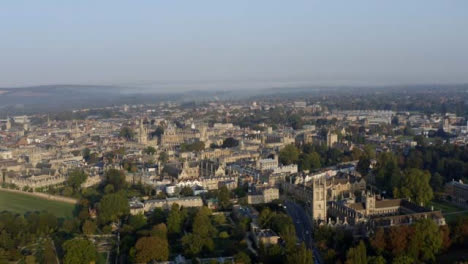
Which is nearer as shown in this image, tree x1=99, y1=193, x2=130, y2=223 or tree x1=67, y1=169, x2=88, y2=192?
tree x1=99, y1=193, x2=130, y2=223

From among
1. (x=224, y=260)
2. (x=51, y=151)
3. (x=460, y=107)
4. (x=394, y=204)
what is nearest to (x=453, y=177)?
(x=394, y=204)

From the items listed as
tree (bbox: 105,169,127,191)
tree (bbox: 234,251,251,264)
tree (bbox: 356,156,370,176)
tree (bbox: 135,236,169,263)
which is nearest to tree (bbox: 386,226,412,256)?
tree (bbox: 234,251,251,264)

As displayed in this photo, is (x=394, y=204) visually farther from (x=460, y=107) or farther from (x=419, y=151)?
(x=460, y=107)

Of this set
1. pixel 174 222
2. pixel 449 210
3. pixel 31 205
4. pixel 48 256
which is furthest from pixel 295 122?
pixel 48 256

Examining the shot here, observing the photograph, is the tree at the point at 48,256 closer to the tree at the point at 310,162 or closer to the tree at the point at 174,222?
the tree at the point at 174,222

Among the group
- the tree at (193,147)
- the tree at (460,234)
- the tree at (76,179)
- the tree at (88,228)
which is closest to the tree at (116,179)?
the tree at (76,179)

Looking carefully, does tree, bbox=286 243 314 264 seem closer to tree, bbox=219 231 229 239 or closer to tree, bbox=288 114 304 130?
tree, bbox=219 231 229 239
